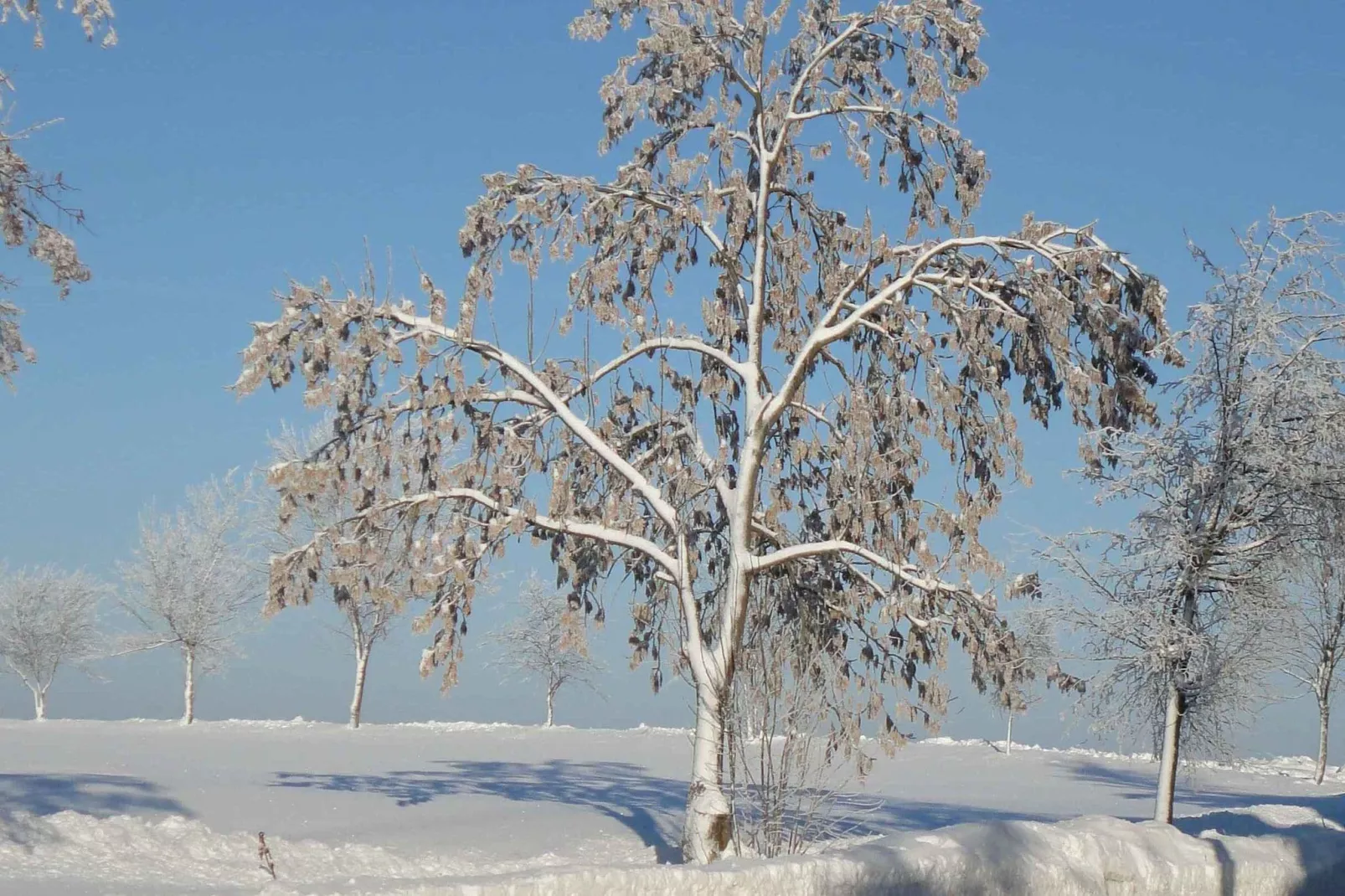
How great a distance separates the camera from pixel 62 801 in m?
13.5

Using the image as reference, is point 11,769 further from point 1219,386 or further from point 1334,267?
point 1334,267

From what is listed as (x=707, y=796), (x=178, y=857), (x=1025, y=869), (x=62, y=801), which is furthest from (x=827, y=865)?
(x=62, y=801)

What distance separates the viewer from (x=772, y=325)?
14.9m

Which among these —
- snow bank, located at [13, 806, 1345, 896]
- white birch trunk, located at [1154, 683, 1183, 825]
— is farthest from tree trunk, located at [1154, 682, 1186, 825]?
snow bank, located at [13, 806, 1345, 896]

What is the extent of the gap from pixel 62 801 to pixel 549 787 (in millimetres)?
8167

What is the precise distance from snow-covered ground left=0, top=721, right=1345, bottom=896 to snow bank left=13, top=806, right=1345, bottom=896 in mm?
17

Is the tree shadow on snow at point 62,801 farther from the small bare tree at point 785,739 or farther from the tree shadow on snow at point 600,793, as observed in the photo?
the small bare tree at point 785,739

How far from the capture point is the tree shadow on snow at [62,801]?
11.9m

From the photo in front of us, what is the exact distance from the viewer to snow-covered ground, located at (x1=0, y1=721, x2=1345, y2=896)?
7.09 meters

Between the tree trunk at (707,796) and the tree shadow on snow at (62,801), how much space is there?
5.67 meters

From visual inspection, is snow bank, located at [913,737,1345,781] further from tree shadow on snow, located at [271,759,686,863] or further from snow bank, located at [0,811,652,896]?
snow bank, located at [0,811,652,896]

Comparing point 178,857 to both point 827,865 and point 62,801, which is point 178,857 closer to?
point 62,801

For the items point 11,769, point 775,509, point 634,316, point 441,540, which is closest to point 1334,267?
point 775,509

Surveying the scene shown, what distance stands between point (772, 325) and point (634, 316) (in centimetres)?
171
